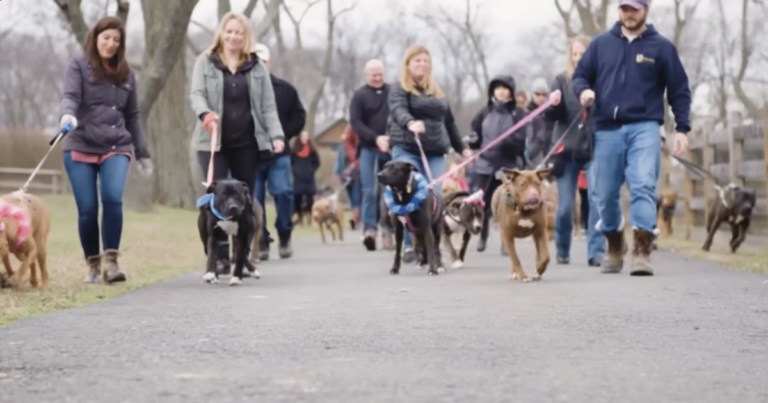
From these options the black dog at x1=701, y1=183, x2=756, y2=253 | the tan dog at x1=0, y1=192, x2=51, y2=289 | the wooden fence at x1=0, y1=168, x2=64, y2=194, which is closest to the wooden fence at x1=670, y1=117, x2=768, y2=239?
the black dog at x1=701, y1=183, x2=756, y2=253

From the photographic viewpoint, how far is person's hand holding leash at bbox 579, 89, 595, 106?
10.1 m

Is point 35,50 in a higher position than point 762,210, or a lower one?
higher

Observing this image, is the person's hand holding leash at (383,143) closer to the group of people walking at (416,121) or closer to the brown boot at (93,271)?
the group of people walking at (416,121)

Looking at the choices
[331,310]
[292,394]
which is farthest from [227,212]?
[292,394]

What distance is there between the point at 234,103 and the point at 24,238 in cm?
241

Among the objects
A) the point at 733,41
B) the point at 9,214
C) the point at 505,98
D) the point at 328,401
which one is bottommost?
the point at 328,401

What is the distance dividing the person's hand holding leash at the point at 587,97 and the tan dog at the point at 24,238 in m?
4.08

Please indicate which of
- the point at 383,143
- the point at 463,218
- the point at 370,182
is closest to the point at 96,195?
the point at 463,218

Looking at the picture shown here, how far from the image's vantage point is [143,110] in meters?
22.8

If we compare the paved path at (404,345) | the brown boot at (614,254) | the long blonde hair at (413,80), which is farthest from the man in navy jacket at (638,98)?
the long blonde hair at (413,80)

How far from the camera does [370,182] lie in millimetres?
14875

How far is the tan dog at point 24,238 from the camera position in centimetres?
867

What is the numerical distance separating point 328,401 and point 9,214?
5077 millimetres

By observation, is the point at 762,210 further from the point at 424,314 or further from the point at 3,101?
the point at 3,101
